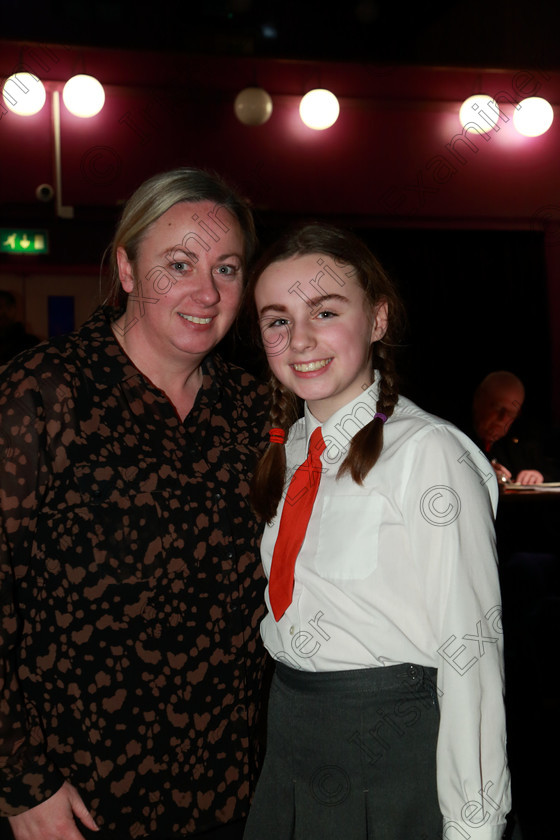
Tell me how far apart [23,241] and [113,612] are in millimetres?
4605

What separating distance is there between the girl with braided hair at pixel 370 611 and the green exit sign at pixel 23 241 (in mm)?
4419

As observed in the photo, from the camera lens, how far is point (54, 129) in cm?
530

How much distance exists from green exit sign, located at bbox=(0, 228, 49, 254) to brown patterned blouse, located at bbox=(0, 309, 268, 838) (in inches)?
170

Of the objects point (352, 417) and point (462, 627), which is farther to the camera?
point (352, 417)

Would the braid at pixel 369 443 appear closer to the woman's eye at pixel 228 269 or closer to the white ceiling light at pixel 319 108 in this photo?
the woman's eye at pixel 228 269

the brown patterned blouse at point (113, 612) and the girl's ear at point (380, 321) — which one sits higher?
the girl's ear at point (380, 321)

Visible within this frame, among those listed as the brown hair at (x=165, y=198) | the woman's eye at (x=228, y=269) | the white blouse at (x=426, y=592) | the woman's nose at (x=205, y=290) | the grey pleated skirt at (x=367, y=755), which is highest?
the brown hair at (x=165, y=198)

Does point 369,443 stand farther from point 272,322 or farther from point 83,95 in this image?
point 83,95

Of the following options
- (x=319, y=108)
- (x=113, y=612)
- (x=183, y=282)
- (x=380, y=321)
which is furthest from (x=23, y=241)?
(x=113, y=612)

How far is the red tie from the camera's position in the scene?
53.3 inches

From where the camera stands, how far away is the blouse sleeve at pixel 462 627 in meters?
1.15

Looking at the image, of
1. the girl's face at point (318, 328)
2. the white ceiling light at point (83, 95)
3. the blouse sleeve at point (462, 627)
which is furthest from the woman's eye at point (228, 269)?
the white ceiling light at point (83, 95)

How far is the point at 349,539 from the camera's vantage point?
1293 millimetres

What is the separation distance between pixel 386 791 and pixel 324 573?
35 cm
